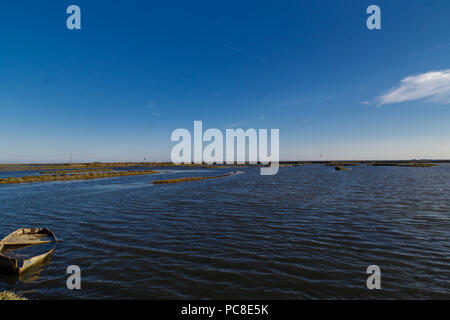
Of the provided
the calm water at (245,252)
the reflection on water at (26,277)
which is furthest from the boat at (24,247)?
the calm water at (245,252)

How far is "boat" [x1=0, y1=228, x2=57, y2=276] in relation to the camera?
33.2 feet

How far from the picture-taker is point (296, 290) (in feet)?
29.2

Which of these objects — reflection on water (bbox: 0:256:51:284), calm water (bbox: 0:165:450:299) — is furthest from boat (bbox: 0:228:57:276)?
calm water (bbox: 0:165:450:299)

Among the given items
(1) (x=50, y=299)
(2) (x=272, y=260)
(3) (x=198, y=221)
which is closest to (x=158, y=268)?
(1) (x=50, y=299)

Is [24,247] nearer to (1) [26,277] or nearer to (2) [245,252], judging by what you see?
(1) [26,277]

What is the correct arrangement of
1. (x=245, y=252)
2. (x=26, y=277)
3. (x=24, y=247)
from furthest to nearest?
(x=24, y=247)
(x=245, y=252)
(x=26, y=277)

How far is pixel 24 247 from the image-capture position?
13.7 metres

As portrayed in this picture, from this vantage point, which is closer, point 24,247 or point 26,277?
point 26,277

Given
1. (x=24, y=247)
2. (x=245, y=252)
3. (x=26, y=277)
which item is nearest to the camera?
(x=26, y=277)

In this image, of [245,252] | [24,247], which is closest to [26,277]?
[24,247]

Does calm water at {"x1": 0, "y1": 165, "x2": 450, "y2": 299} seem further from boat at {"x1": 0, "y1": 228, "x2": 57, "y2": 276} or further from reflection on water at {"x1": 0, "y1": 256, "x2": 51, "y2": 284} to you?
boat at {"x1": 0, "y1": 228, "x2": 57, "y2": 276}

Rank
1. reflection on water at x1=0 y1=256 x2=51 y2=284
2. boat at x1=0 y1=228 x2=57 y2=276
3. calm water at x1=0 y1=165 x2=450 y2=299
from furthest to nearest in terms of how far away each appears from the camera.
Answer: boat at x1=0 y1=228 x2=57 y2=276
reflection on water at x1=0 y1=256 x2=51 y2=284
calm water at x1=0 y1=165 x2=450 y2=299

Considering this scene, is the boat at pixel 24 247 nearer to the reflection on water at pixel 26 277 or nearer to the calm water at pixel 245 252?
the reflection on water at pixel 26 277
